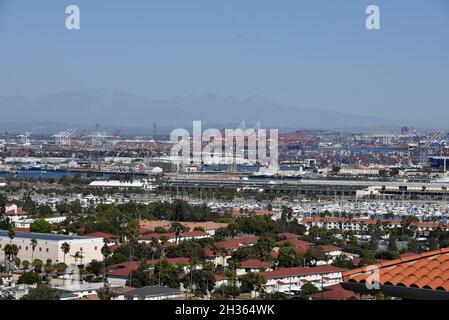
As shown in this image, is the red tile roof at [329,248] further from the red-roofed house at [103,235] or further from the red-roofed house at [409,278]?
the red-roofed house at [409,278]

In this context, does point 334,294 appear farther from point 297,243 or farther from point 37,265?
point 297,243

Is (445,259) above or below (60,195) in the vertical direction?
above

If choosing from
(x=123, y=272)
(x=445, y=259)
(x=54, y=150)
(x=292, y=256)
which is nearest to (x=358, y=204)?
(x=292, y=256)

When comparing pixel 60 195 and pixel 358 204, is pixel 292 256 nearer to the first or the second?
pixel 358 204

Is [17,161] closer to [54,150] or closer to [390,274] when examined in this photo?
A: [54,150]

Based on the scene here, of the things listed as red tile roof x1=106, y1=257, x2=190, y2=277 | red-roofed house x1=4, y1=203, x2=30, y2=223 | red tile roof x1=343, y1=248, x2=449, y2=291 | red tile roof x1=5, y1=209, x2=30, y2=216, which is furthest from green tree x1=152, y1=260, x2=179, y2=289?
red tile roof x1=5, y1=209, x2=30, y2=216
